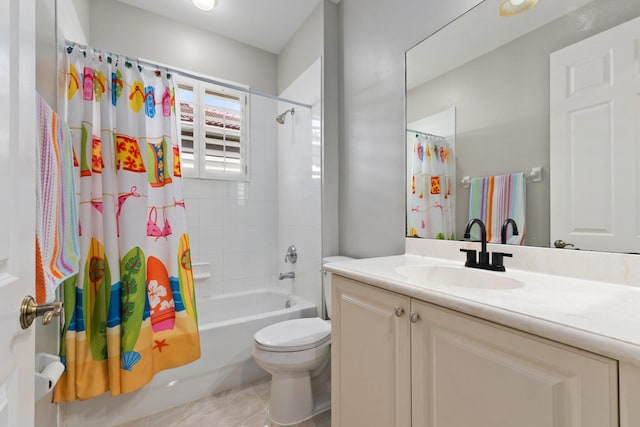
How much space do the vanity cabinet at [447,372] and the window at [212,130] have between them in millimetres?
1798

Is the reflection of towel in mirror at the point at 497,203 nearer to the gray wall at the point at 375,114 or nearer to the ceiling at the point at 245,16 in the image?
the gray wall at the point at 375,114

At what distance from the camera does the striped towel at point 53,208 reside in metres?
0.78

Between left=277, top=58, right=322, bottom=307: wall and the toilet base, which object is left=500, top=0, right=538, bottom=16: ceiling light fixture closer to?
left=277, top=58, right=322, bottom=307: wall

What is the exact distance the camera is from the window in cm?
245

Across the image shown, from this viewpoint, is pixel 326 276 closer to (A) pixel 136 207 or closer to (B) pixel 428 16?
(A) pixel 136 207

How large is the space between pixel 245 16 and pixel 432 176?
204 centimetres

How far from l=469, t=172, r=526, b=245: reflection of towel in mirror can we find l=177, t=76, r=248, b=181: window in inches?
79.3

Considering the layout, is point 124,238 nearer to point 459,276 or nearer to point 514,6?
point 459,276

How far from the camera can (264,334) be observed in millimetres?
1632

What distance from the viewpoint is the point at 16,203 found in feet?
1.80

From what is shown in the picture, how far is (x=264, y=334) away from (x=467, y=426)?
1.16 meters

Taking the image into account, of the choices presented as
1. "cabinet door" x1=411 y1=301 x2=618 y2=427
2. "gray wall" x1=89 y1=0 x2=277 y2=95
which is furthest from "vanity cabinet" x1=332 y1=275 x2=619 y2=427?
"gray wall" x1=89 y1=0 x2=277 y2=95

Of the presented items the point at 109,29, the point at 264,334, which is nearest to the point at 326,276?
the point at 264,334

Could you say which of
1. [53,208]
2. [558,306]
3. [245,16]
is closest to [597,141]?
[558,306]
